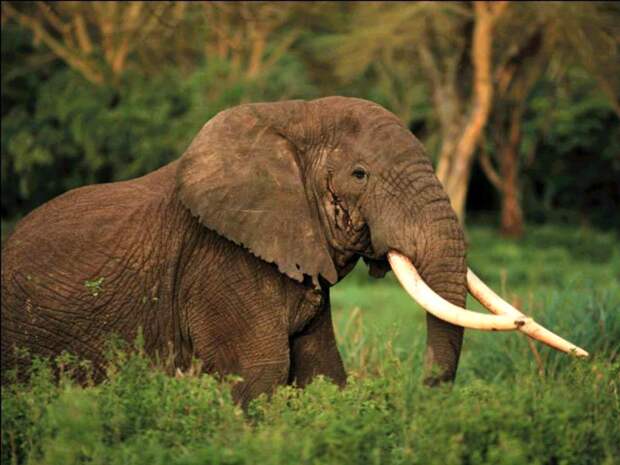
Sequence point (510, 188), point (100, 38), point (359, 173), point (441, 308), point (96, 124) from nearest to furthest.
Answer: point (441, 308), point (359, 173), point (96, 124), point (100, 38), point (510, 188)

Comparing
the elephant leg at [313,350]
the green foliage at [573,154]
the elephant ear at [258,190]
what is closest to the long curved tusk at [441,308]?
the elephant ear at [258,190]

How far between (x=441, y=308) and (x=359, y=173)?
2.85 feet

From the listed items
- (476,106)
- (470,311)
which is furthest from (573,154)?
(470,311)

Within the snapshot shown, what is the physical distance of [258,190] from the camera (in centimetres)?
693

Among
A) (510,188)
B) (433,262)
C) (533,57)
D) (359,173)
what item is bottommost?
(510,188)

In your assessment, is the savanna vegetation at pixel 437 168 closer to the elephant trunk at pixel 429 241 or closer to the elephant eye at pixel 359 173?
the elephant trunk at pixel 429 241

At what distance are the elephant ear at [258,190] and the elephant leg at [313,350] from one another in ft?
A: 1.44

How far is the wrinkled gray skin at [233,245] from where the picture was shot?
684 cm

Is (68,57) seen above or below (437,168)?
above

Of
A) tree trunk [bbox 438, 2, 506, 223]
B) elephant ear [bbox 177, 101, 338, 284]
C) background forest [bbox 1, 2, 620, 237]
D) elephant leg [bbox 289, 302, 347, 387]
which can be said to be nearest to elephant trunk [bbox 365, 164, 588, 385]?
elephant ear [bbox 177, 101, 338, 284]

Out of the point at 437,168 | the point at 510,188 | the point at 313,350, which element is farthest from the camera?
the point at 510,188

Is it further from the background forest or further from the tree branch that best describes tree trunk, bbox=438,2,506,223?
the tree branch

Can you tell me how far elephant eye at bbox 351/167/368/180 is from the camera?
6.89 m

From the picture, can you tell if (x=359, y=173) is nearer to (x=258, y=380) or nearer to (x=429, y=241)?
(x=429, y=241)
